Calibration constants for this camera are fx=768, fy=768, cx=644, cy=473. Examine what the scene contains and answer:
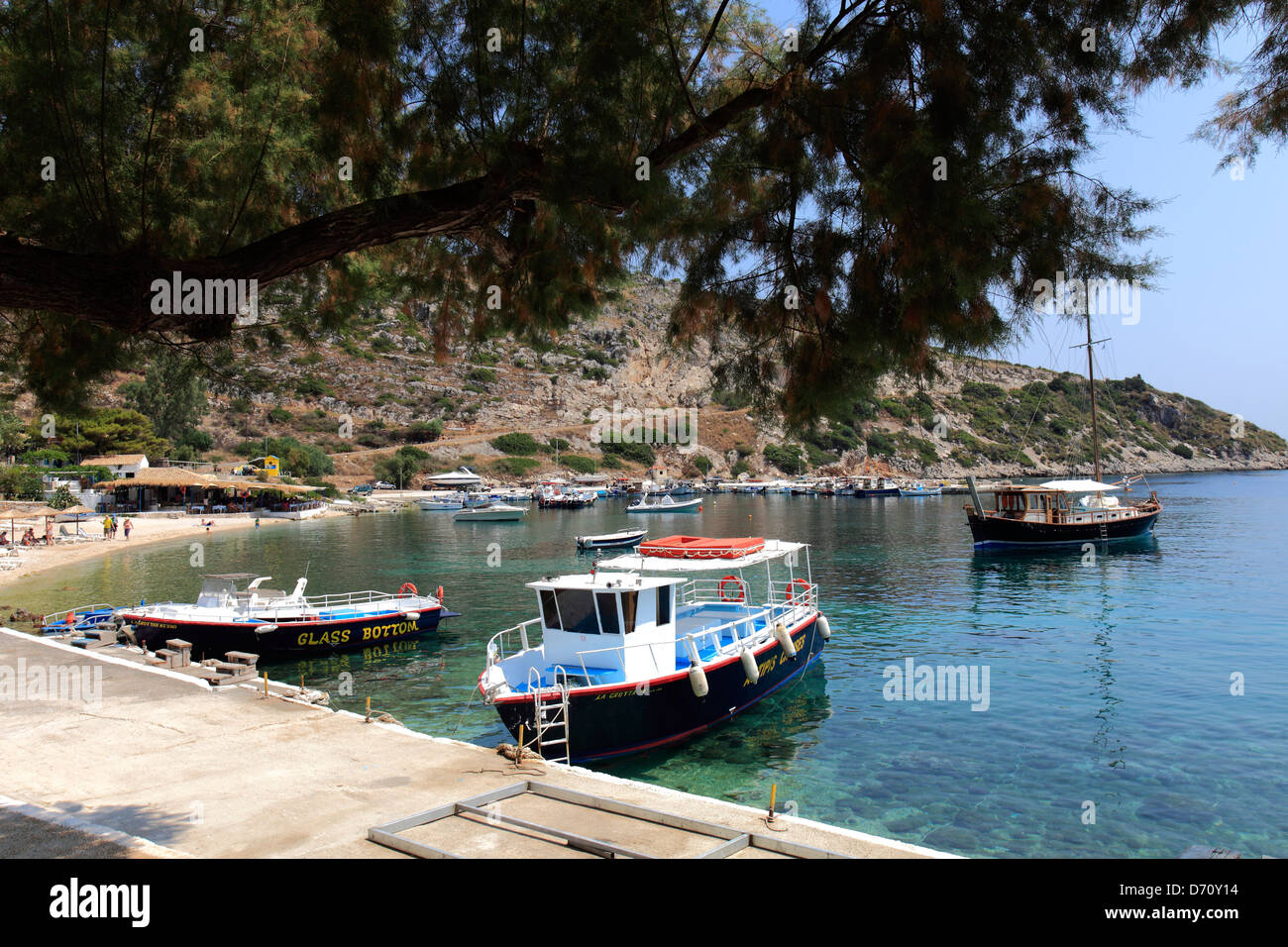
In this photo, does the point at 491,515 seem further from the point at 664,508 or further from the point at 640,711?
the point at 640,711

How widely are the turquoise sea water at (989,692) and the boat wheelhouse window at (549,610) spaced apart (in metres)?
2.56

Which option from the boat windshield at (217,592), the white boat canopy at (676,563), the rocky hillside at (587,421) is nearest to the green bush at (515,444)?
the rocky hillside at (587,421)

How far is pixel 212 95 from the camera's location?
6.55 meters

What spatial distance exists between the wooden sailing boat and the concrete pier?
4191 cm

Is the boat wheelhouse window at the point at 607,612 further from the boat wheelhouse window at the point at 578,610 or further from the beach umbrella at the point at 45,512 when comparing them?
the beach umbrella at the point at 45,512

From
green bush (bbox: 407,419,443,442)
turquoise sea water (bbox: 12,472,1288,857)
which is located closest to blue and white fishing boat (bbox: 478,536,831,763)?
turquoise sea water (bbox: 12,472,1288,857)

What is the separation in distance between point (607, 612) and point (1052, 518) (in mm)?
43389

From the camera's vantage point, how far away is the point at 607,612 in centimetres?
1425

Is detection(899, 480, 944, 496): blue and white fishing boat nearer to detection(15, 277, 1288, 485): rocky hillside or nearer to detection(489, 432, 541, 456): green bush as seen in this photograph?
detection(15, 277, 1288, 485): rocky hillside

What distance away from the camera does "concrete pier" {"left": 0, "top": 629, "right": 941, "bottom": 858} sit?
6.96 metres

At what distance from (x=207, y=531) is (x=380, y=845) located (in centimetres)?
6233

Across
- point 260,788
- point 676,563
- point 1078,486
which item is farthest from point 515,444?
point 260,788
